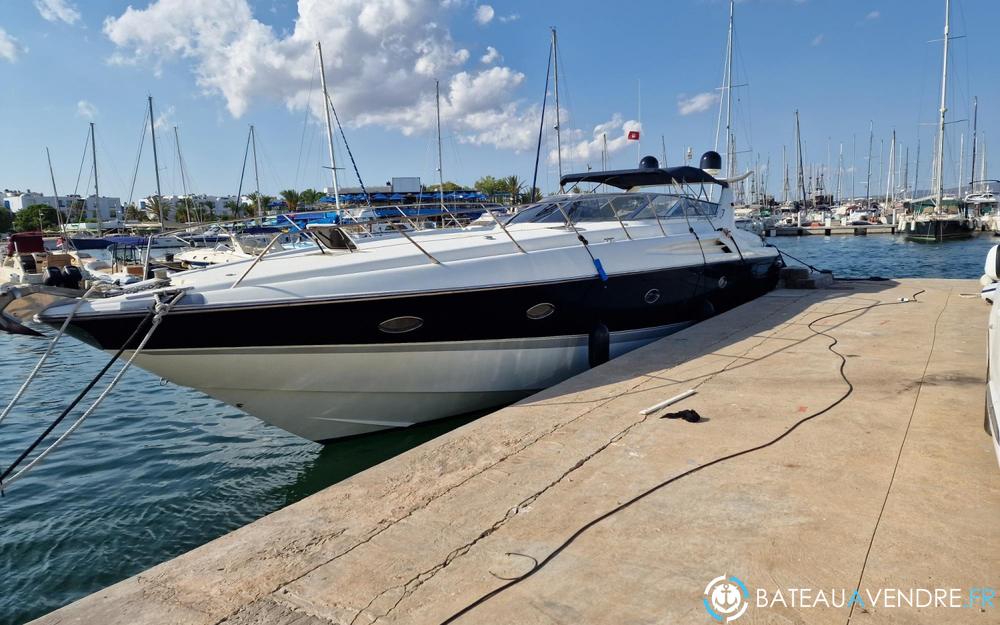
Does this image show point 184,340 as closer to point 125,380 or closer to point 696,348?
point 696,348

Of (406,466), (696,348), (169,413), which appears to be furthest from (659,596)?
(169,413)

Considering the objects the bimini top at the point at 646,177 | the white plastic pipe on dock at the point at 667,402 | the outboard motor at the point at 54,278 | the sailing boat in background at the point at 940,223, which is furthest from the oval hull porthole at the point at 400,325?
the sailing boat in background at the point at 940,223

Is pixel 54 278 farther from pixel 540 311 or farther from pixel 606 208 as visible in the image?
pixel 540 311

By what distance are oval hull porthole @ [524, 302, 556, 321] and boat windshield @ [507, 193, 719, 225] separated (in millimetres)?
2149

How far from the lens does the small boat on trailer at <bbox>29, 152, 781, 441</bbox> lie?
4.93 meters

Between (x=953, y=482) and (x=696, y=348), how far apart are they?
3.51m

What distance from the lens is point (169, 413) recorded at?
26.8 ft

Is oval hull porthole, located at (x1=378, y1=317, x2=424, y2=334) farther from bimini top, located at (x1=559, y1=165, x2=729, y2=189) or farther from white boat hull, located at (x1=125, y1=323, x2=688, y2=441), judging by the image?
bimini top, located at (x1=559, y1=165, x2=729, y2=189)

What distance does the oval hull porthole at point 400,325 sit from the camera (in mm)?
5348

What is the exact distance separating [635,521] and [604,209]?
5.89m

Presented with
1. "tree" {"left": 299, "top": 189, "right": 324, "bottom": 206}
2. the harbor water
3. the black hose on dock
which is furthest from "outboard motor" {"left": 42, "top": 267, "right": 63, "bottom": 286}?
"tree" {"left": 299, "top": 189, "right": 324, "bottom": 206}

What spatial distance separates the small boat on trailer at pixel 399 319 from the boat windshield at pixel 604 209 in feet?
1.38

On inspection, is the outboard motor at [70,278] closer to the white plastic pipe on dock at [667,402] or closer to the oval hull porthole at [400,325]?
the oval hull porthole at [400,325]

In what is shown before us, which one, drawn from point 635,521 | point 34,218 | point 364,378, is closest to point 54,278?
point 364,378
